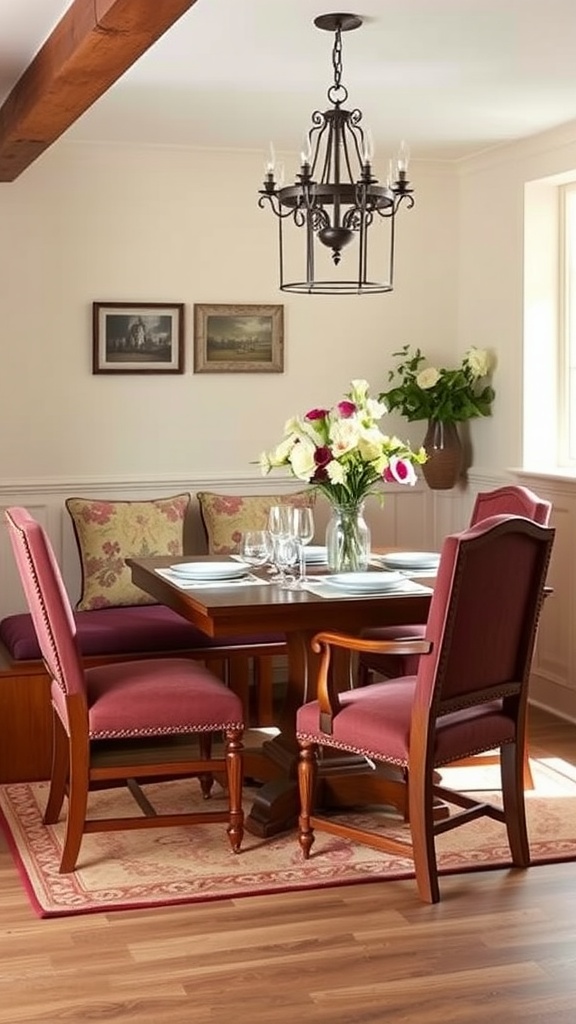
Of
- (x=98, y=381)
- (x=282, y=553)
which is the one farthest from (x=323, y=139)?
(x=282, y=553)

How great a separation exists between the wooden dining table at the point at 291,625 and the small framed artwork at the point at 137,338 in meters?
1.49

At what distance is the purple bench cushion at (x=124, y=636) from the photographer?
16.7 feet

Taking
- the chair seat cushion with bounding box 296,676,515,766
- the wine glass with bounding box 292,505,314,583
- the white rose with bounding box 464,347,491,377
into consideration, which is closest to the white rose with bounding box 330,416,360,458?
the wine glass with bounding box 292,505,314,583

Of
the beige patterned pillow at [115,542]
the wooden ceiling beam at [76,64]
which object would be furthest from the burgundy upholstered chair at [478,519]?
the wooden ceiling beam at [76,64]

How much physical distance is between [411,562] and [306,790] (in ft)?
3.14

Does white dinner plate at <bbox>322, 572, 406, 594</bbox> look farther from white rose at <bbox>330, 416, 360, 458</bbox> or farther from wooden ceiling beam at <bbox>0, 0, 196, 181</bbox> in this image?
wooden ceiling beam at <bbox>0, 0, 196, 181</bbox>

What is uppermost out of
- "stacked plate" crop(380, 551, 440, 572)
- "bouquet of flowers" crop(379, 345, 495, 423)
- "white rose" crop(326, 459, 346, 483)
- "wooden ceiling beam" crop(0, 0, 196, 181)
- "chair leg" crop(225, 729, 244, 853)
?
"wooden ceiling beam" crop(0, 0, 196, 181)

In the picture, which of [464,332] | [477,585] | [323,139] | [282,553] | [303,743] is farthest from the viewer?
[464,332]

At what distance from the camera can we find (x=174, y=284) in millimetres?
6051

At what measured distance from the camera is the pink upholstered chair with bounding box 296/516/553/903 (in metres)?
3.58

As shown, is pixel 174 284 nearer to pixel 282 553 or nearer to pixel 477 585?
pixel 282 553

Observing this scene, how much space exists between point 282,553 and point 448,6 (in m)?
1.66

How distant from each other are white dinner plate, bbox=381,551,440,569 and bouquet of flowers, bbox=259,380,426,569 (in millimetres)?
214

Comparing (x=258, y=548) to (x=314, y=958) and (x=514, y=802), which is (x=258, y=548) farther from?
(x=314, y=958)
